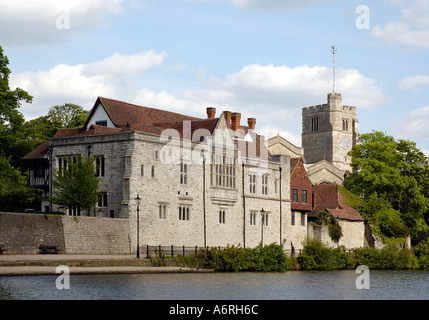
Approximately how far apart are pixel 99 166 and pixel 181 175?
6599 mm

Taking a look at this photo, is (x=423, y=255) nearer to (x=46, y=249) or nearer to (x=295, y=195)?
(x=295, y=195)

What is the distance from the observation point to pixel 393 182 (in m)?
84.0

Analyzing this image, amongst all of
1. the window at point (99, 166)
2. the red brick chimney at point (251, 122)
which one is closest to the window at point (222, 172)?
the window at point (99, 166)

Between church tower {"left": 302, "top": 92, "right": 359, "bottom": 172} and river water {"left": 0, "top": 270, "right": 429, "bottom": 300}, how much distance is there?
107678mm

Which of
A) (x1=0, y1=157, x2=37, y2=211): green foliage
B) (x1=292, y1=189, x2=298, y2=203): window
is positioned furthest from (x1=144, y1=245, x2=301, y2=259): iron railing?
(x1=292, y1=189, x2=298, y2=203): window

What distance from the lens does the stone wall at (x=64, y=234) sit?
161 ft

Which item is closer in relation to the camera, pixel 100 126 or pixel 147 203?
pixel 147 203

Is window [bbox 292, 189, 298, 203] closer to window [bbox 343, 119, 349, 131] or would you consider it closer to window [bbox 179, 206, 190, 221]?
window [bbox 179, 206, 190, 221]

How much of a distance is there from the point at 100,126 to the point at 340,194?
28757 mm

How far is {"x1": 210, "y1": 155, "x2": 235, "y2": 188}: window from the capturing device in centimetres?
6550

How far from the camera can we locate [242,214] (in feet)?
226

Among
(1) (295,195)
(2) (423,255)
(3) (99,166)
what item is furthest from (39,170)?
(2) (423,255)
